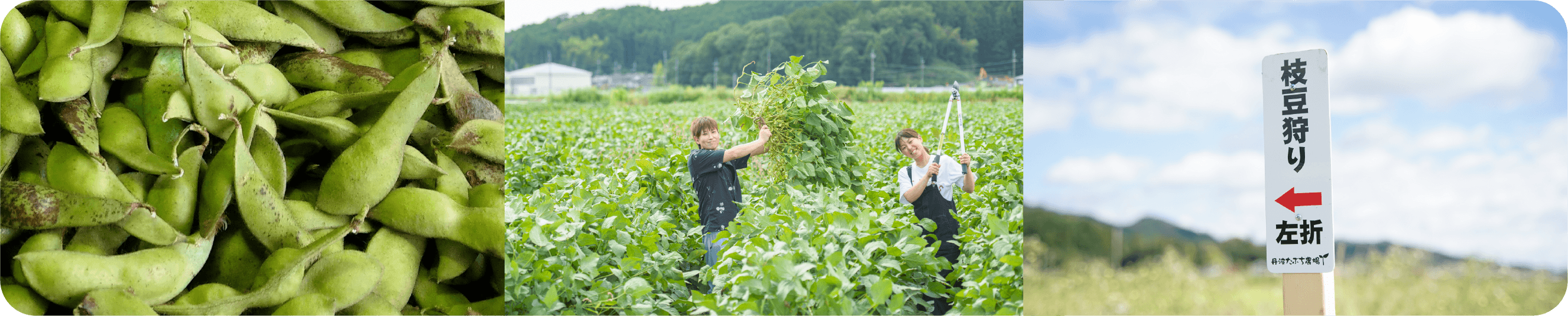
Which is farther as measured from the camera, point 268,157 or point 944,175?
point 944,175

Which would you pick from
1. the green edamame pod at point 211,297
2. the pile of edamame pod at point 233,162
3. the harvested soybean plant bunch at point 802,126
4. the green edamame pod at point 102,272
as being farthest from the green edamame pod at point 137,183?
the harvested soybean plant bunch at point 802,126

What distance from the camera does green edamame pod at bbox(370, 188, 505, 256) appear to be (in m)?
1.56

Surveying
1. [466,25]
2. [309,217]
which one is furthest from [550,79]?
[309,217]

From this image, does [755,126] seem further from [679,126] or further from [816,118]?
[679,126]

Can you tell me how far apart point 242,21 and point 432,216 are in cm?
64

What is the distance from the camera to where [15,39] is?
1592 mm

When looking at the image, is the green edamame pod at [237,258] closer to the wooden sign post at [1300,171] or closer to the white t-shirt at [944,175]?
the white t-shirt at [944,175]

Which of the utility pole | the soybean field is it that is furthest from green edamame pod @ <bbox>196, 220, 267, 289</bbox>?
the utility pole

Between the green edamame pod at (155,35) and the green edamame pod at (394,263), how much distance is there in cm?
56

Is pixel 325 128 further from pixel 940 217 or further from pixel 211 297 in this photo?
pixel 940 217

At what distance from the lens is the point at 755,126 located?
6.11 ft

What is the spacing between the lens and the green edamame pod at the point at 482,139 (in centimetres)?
164

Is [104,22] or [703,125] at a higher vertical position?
[104,22]

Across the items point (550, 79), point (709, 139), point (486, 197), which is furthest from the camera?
point (550, 79)
